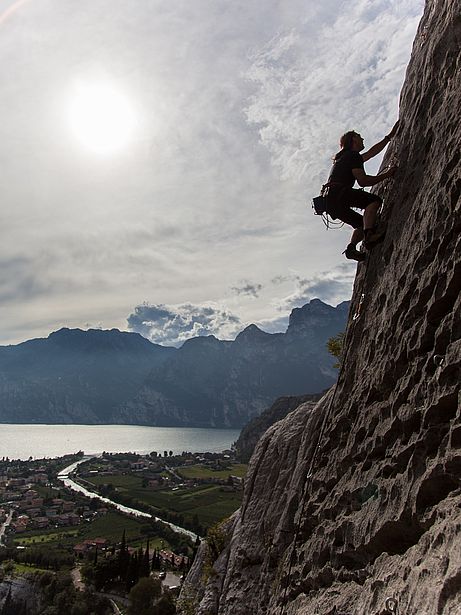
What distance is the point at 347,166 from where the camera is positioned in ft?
32.2

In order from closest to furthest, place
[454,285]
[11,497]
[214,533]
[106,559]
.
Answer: [454,285] → [214,533] → [106,559] → [11,497]

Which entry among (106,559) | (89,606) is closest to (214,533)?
(89,606)

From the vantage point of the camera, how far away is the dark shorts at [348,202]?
32.0 feet

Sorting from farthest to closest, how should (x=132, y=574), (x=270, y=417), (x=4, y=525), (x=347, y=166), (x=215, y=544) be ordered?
(x=270, y=417), (x=4, y=525), (x=132, y=574), (x=215, y=544), (x=347, y=166)

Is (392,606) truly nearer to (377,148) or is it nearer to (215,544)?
(377,148)

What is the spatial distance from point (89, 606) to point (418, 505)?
73481 millimetres

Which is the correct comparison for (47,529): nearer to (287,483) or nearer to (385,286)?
(287,483)

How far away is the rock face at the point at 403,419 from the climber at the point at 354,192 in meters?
0.32

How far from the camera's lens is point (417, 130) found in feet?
29.1

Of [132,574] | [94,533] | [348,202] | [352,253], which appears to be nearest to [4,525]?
[94,533]

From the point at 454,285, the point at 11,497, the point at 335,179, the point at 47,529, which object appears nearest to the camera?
the point at 454,285

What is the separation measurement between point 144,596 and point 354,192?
192 feet

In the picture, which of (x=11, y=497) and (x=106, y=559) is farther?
(x=11, y=497)

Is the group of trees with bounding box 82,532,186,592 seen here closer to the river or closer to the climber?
the river
